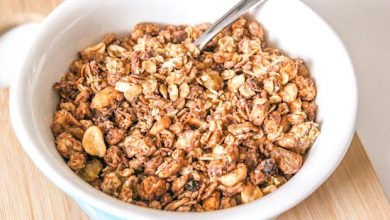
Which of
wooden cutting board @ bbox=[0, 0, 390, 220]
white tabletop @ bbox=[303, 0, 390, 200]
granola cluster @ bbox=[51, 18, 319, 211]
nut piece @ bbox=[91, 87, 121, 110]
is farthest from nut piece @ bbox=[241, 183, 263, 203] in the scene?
white tabletop @ bbox=[303, 0, 390, 200]

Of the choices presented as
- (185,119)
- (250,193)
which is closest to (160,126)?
(185,119)


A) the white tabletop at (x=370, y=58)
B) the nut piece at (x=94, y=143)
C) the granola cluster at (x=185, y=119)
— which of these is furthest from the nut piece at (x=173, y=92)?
the white tabletop at (x=370, y=58)

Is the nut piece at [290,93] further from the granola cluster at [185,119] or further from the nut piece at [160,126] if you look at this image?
the nut piece at [160,126]

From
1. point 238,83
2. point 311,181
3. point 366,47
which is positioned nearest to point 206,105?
point 238,83

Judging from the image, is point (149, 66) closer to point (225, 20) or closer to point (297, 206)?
point (225, 20)

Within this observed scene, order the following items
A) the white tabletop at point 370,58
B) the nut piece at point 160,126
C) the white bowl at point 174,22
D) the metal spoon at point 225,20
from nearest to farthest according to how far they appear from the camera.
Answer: the white bowl at point 174,22 → the nut piece at point 160,126 → the metal spoon at point 225,20 → the white tabletop at point 370,58

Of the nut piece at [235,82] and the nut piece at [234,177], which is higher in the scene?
the nut piece at [235,82]

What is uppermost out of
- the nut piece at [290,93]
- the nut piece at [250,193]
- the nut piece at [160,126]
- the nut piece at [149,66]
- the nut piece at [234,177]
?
the nut piece at [149,66]

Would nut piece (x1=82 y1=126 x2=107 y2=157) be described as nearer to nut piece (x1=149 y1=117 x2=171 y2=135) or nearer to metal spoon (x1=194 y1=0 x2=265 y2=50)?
nut piece (x1=149 y1=117 x2=171 y2=135)
